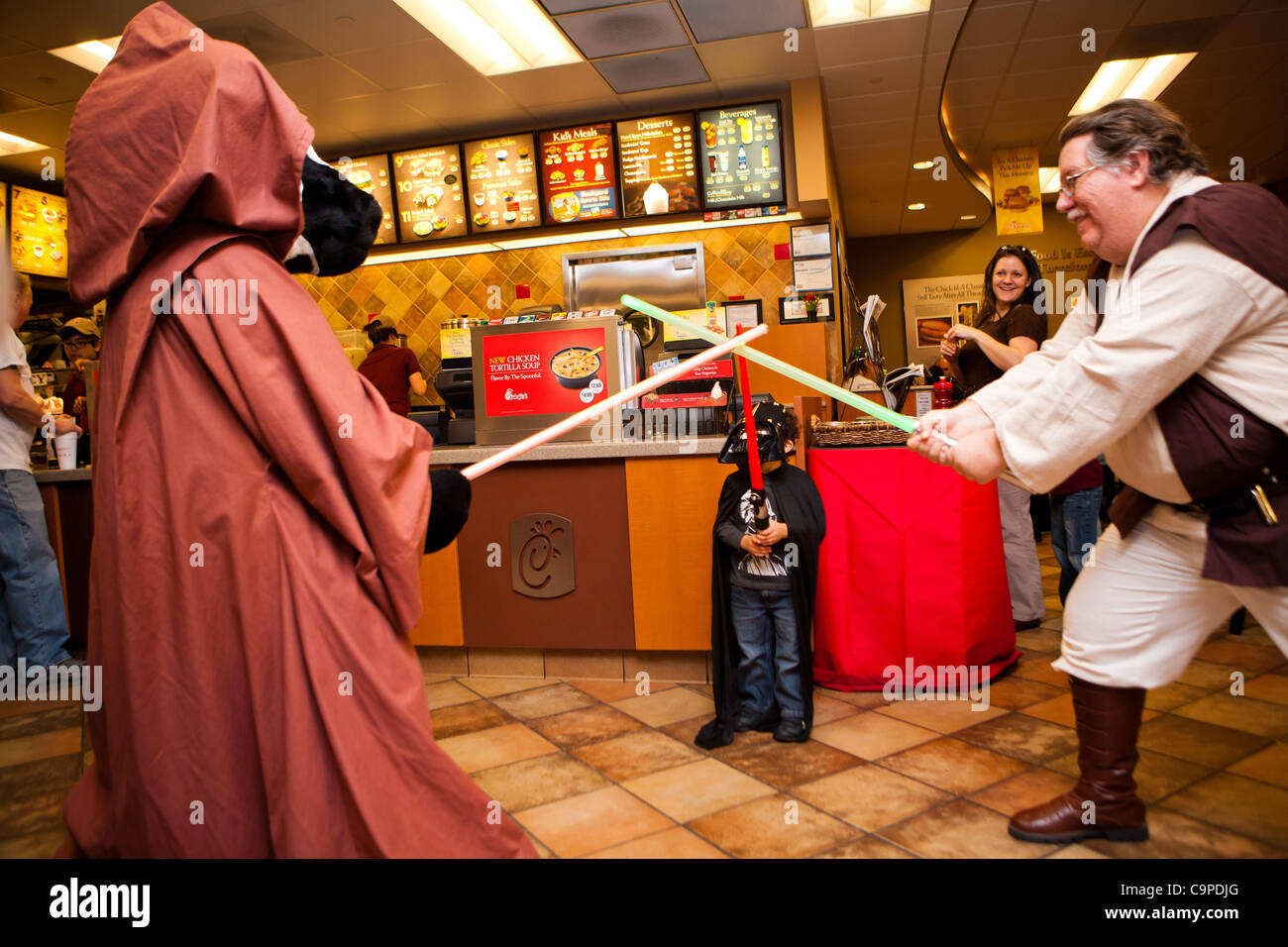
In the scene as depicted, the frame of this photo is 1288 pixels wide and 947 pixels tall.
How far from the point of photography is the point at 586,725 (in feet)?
9.78

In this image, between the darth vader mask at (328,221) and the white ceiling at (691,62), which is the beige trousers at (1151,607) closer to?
the darth vader mask at (328,221)

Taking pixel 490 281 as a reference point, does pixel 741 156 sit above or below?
above

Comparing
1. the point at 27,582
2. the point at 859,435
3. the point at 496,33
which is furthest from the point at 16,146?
the point at 859,435

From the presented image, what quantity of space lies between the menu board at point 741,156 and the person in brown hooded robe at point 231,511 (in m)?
4.93

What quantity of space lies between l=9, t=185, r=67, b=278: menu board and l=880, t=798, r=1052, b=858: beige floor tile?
263 inches

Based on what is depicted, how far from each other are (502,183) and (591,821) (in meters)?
5.18

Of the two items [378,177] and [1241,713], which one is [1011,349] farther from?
[378,177]

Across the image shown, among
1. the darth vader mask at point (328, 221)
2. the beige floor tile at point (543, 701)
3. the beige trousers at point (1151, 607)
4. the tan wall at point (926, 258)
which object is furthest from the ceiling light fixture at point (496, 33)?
the tan wall at point (926, 258)

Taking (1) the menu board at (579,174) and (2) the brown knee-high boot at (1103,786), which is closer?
Answer: (2) the brown knee-high boot at (1103,786)

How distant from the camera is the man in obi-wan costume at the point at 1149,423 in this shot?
5.45 ft

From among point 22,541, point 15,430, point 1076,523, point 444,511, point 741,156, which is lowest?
point 1076,523

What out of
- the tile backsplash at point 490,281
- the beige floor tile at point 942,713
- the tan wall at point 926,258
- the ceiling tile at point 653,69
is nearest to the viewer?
the beige floor tile at point 942,713
